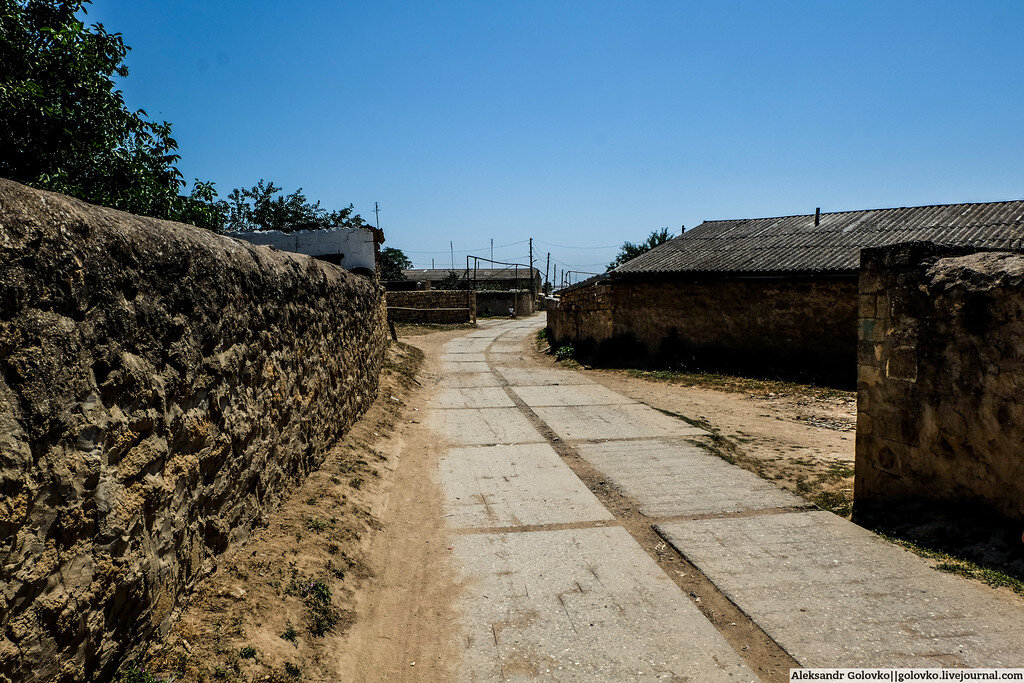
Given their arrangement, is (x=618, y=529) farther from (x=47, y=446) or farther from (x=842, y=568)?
(x=47, y=446)

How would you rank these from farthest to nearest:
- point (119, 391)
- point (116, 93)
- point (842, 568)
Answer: point (116, 93)
point (842, 568)
point (119, 391)

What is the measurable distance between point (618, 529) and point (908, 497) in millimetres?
2265

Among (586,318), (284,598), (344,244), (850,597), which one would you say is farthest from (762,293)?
(284,598)

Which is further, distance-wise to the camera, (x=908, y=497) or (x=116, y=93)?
(x=116, y=93)

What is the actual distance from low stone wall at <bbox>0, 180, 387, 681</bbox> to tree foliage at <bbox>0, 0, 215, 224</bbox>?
622cm

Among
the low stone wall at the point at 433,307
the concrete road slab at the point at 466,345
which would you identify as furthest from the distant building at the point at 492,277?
the concrete road slab at the point at 466,345

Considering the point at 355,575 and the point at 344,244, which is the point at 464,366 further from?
the point at 355,575

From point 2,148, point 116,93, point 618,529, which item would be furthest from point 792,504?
point 116,93

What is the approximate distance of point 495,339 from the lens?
2175 cm

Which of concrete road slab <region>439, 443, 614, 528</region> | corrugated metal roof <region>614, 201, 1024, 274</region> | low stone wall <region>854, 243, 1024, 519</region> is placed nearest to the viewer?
low stone wall <region>854, 243, 1024, 519</region>

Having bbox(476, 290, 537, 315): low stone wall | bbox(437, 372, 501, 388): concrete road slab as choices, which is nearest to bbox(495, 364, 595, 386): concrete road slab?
bbox(437, 372, 501, 388): concrete road slab

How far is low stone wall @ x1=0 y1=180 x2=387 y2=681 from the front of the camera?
189 cm

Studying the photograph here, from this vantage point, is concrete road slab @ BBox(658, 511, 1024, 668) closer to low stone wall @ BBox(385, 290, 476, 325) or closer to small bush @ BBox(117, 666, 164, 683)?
small bush @ BBox(117, 666, 164, 683)

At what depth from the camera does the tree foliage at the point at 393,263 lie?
51.6 metres
